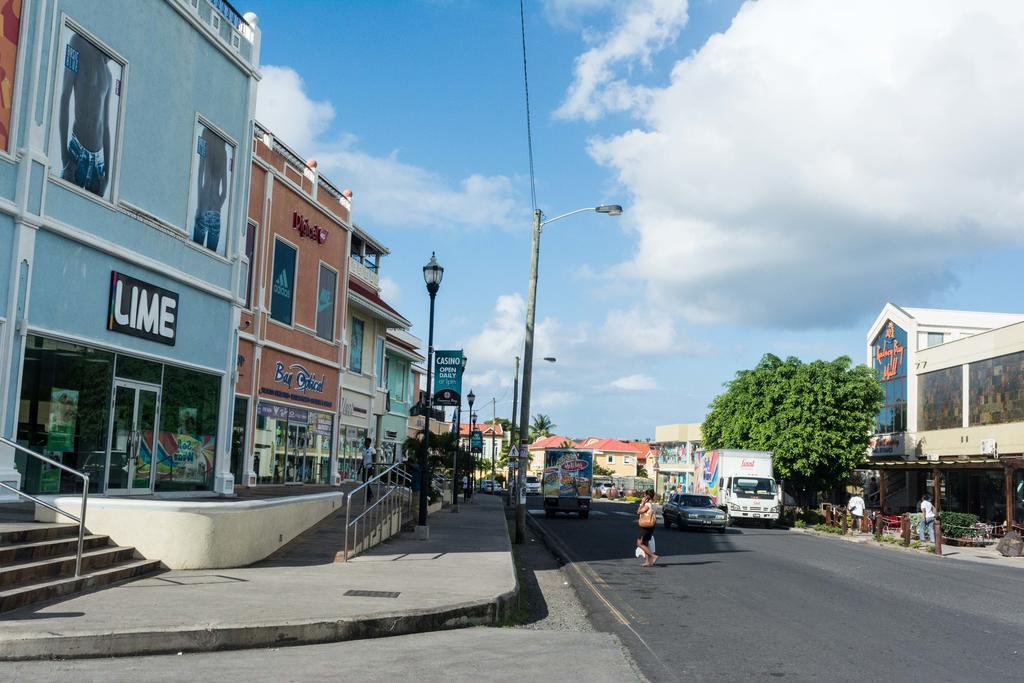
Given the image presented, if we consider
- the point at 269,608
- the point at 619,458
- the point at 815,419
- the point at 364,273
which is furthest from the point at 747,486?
the point at 619,458

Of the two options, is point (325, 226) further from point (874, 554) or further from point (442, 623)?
point (442, 623)

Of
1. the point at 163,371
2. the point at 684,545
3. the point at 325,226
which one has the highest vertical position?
the point at 325,226

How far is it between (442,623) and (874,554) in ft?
63.1

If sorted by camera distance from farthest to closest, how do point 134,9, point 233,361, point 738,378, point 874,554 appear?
point 738,378 < point 874,554 < point 233,361 < point 134,9

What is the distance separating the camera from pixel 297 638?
898cm

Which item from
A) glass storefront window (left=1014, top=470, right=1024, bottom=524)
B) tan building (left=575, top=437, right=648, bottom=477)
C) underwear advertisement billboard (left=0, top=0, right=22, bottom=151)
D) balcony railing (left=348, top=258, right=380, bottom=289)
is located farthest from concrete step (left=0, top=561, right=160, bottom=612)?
tan building (left=575, top=437, right=648, bottom=477)

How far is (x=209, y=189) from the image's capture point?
20.6 meters

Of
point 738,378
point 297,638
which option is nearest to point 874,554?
point 297,638

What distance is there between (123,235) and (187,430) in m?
4.92

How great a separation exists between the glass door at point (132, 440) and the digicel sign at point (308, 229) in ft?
35.9

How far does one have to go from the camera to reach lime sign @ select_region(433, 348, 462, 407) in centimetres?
Answer: 2367

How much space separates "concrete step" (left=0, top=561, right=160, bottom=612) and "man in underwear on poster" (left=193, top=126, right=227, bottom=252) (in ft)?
31.9

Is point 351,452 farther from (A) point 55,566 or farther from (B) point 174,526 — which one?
(A) point 55,566

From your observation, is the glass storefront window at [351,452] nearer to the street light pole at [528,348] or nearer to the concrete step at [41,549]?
the street light pole at [528,348]
